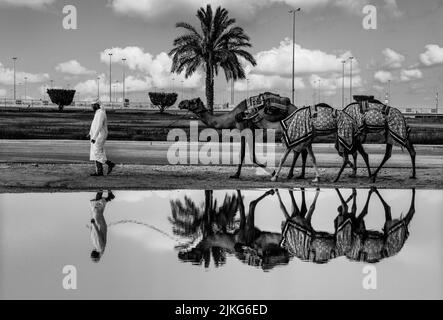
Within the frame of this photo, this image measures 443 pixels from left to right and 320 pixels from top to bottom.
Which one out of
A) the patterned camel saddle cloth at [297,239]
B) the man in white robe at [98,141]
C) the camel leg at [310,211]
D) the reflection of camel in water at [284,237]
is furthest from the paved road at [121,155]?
the patterned camel saddle cloth at [297,239]

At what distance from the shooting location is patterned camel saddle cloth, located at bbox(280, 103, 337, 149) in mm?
14734

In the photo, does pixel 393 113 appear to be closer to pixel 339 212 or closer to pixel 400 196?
pixel 400 196

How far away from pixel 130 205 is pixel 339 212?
342cm

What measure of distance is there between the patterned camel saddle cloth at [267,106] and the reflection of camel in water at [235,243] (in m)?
5.33

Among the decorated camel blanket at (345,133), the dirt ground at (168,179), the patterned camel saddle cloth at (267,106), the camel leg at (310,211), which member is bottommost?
the camel leg at (310,211)

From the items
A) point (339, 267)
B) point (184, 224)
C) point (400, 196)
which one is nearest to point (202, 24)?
point (400, 196)

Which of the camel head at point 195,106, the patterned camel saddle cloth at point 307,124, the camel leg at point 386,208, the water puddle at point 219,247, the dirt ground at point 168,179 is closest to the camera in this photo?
the water puddle at point 219,247

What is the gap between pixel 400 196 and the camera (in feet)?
42.2

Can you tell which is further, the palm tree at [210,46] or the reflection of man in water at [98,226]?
the palm tree at [210,46]

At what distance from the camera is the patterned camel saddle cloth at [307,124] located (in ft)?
48.3

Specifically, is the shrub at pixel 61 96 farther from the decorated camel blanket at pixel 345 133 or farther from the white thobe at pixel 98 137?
the decorated camel blanket at pixel 345 133

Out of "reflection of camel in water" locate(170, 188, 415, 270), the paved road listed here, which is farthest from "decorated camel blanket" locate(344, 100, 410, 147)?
"reflection of camel in water" locate(170, 188, 415, 270)

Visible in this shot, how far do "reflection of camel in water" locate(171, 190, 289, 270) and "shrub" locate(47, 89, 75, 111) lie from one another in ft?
229

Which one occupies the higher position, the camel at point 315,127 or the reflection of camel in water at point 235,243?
the camel at point 315,127
